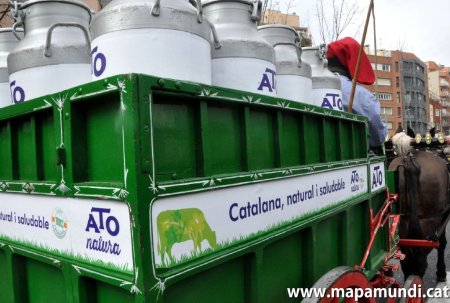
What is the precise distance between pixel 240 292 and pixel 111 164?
32.3 inches

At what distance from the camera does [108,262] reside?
4.44 ft

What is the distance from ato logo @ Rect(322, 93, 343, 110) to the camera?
10.3 ft

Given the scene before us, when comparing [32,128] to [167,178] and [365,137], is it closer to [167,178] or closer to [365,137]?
[167,178]

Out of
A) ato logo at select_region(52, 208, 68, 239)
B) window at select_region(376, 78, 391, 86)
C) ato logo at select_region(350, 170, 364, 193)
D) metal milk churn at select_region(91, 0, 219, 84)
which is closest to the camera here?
ato logo at select_region(52, 208, 68, 239)

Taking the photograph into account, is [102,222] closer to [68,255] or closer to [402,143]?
[68,255]

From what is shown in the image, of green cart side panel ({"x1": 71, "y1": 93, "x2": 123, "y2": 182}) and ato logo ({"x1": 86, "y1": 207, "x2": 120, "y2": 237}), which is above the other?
green cart side panel ({"x1": 71, "y1": 93, "x2": 123, "y2": 182})

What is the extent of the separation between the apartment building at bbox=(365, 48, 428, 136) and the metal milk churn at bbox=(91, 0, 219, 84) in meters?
68.0

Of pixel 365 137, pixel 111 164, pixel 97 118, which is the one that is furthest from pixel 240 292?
pixel 365 137

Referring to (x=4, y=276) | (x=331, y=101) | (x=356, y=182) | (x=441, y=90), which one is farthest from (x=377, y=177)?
(x=441, y=90)

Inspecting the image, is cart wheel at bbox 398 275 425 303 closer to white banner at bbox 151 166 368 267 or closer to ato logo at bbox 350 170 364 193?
ato logo at bbox 350 170 364 193

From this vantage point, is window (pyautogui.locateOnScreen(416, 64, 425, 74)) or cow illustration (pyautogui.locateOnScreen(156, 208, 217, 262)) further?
window (pyautogui.locateOnScreen(416, 64, 425, 74))

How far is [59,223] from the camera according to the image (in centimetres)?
157

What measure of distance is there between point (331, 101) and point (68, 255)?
233 cm

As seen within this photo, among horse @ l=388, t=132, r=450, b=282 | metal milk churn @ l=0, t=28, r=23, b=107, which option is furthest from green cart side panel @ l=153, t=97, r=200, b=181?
horse @ l=388, t=132, r=450, b=282
